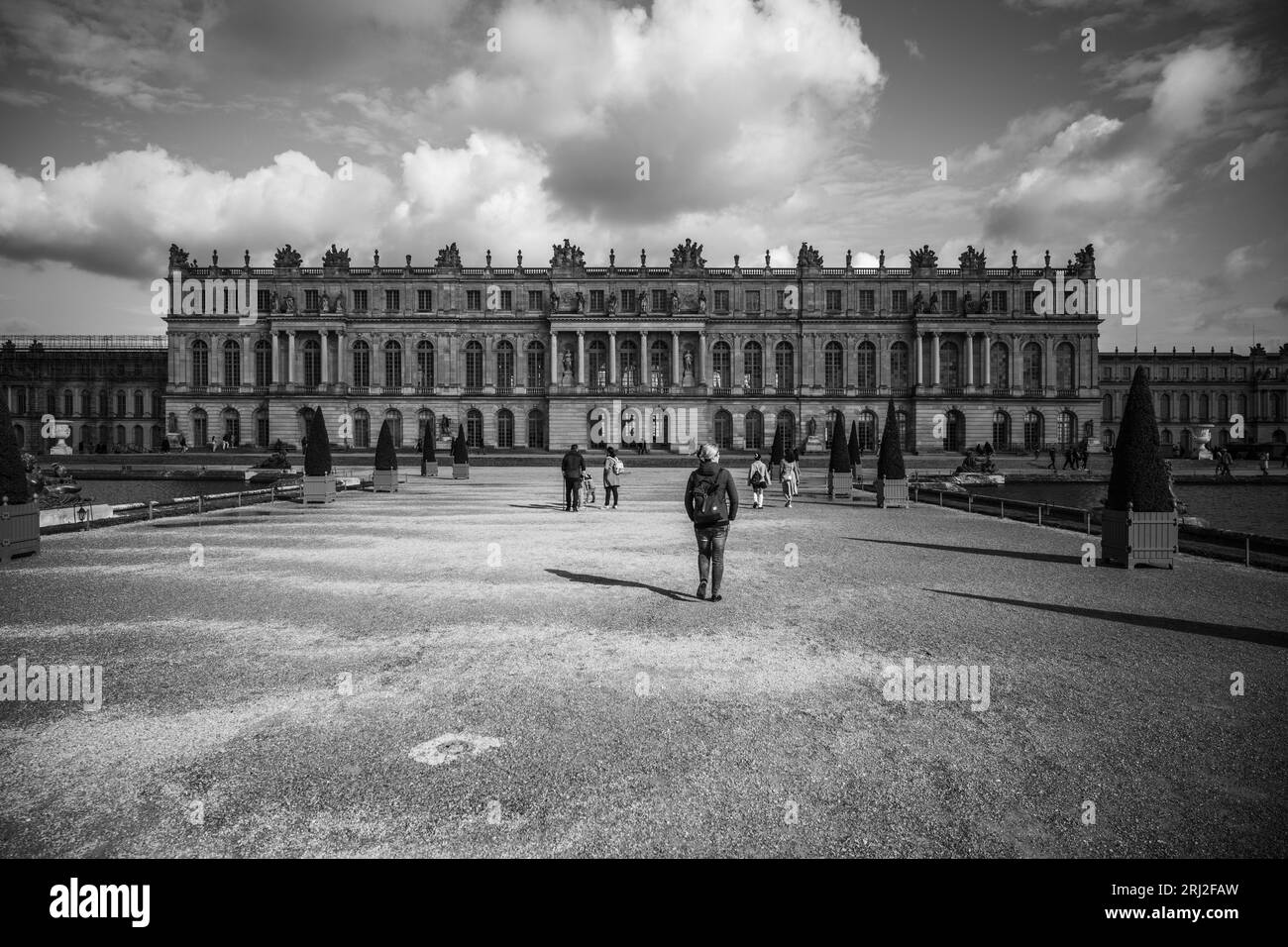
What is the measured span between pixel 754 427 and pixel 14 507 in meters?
61.0

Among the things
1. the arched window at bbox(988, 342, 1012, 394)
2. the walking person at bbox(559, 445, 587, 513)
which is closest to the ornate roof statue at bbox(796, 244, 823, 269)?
the arched window at bbox(988, 342, 1012, 394)

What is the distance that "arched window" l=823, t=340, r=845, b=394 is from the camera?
69125mm

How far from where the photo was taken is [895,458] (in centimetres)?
2316

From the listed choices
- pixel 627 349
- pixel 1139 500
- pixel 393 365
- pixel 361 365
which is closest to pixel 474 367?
pixel 393 365

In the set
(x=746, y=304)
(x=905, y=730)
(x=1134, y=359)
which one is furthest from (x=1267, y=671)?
(x=1134, y=359)

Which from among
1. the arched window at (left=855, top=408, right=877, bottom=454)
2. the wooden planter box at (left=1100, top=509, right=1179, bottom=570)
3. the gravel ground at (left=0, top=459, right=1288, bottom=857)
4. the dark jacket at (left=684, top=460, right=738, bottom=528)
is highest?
the arched window at (left=855, top=408, right=877, bottom=454)

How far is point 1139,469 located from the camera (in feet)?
42.6

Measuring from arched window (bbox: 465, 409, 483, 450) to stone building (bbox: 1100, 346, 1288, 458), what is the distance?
8088 centimetres

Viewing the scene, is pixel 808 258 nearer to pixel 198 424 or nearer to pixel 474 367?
pixel 474 367

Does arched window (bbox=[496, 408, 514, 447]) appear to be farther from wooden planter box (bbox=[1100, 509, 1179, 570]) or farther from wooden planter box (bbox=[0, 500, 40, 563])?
wooden planter box (bbox=[1100, 509, 1179, 570])
